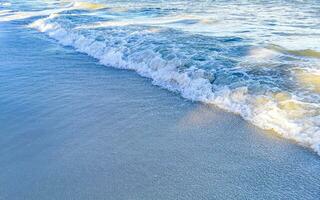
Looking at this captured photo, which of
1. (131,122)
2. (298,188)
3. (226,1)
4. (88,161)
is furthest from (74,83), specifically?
(226,1)

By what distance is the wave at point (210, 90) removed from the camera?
7508mm

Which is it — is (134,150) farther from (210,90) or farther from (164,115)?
(210,90)

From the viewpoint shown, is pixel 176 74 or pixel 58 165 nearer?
pixel 58 165

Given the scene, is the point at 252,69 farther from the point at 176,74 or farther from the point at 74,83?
the point at 74,83

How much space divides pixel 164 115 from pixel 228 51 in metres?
4.35

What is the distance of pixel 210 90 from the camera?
9594 millimetres

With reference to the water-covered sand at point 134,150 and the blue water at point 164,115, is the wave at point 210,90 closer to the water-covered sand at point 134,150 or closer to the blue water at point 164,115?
the blue water at point 164,115

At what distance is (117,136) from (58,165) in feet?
4.37

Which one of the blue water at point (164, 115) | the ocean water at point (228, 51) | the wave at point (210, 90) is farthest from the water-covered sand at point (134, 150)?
the ocean water at point (228, 51)

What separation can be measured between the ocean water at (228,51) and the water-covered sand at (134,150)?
20.6 inches

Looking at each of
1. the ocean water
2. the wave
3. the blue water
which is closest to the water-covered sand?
the blue water

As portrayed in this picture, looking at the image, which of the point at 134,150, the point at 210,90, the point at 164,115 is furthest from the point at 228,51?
the point at 134,150

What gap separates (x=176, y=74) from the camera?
35.5ft

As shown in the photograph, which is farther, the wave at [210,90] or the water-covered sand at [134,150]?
the wave at [210,90]
